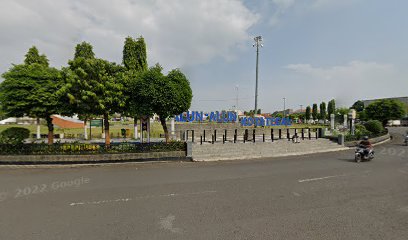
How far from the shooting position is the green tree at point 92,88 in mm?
12453

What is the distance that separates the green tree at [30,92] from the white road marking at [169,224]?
11.9m

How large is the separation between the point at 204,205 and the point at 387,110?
121ft

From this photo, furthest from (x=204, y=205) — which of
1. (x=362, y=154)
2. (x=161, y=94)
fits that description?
(x=362, y=154)

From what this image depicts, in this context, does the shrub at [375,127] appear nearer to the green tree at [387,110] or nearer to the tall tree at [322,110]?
the green tree at [387,110]

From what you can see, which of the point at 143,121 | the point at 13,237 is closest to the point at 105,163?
the point at 143,121

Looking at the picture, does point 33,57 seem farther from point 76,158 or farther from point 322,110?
point 322,110

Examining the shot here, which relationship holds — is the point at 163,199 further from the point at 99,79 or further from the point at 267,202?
the point at 99,79

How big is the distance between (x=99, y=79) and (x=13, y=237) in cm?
1036

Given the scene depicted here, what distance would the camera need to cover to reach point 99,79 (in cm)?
1296

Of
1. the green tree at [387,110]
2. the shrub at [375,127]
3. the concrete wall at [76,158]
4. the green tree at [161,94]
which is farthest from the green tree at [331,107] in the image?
the concrete wall at [76,158]

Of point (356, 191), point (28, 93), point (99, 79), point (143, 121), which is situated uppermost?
point (99, 79)

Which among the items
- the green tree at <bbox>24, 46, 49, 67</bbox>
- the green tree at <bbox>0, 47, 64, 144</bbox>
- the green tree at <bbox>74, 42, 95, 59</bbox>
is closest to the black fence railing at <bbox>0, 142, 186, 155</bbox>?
the green tree at <bbox>0, 47, 64, 144</bbox>

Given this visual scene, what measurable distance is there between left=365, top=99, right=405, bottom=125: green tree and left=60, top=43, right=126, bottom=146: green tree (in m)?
36.7

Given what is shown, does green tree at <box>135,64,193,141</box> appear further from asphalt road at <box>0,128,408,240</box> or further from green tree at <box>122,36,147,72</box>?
asphalt road at <box>0,128,408,240</box>
